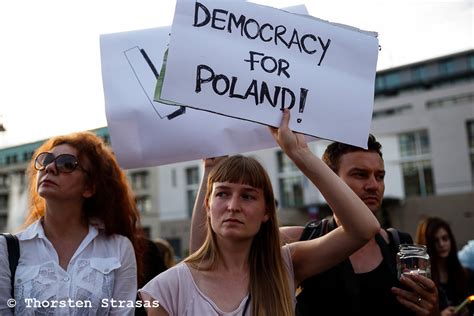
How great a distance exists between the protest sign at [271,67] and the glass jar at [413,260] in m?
0.48

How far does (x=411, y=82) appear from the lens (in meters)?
49.0

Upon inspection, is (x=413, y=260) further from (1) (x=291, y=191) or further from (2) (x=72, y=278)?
(1) (x=291, y=191)

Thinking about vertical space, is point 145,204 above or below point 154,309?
below

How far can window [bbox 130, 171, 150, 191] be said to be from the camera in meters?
46.0

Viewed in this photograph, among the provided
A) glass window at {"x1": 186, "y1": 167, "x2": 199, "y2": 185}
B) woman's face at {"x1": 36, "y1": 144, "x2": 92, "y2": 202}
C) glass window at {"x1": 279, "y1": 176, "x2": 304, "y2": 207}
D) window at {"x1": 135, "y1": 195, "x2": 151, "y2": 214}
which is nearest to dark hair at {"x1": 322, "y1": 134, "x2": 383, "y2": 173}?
woman's face at {"x1": 36, "y1": 144, "x2": 92, "y2": 202}

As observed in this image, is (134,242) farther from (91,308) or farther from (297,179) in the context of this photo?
(297,179)

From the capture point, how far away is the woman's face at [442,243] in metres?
4.75

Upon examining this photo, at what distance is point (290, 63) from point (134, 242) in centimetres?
134

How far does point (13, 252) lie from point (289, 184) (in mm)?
35073

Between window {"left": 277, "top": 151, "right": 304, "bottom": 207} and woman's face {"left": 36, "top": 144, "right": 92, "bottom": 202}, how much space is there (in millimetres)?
33887

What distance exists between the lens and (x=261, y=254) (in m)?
2.23

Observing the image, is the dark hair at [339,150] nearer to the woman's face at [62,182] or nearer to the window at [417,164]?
the woman's face at [62,182]

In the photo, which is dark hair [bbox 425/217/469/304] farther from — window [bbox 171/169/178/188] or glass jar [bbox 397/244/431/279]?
window [bbox 171/169/178/188]

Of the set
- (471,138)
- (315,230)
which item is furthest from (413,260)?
(471,138)
